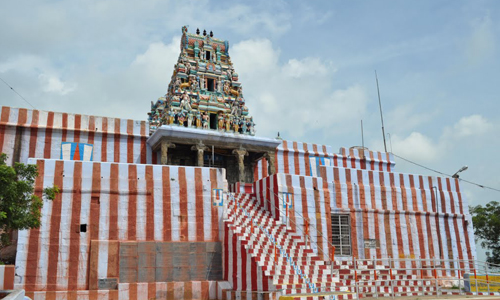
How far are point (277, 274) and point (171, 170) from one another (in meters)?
6.46

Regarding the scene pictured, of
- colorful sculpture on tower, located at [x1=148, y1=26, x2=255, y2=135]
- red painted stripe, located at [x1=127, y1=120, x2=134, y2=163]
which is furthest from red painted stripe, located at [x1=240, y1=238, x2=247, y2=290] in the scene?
colorful sculpture on tower, located at [x1=148, y1=26, x2=255, y2=135]

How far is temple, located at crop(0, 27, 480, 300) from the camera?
54.1ft

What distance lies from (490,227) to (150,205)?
3252cm

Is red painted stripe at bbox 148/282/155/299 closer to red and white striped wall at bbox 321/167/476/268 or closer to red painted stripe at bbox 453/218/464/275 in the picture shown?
red and white striped wall at bbox 321/167/476/268

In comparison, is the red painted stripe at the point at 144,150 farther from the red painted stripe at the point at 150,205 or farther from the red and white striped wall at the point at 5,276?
the red and white striped wall at the point at 5,276

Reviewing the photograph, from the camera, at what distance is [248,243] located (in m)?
16.7

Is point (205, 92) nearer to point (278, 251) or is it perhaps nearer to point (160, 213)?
point (160, 213)

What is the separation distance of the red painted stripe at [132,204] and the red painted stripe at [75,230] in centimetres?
178

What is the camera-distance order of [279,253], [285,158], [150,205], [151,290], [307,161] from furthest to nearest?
[307,161] < [285,158] < [150,205] < [151,290] < [279,253]

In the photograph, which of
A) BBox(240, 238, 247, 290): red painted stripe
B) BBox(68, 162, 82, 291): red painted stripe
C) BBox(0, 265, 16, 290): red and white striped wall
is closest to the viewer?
BBox(0, 265, 16, 290): red and white striped wall

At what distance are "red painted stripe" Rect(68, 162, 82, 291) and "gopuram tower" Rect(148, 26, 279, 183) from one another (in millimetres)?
6445

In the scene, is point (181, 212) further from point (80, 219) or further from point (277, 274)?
point (277, 274)

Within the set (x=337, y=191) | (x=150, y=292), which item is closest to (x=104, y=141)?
(x=150, y=292)

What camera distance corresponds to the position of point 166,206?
1855cm
